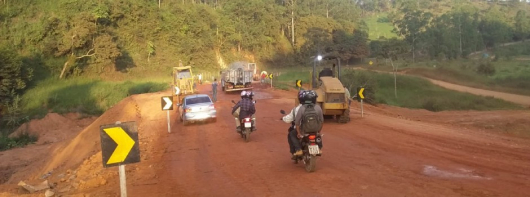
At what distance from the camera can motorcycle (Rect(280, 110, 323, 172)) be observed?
912 cm

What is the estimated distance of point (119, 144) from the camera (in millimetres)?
6047

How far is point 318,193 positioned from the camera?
8.00 meters

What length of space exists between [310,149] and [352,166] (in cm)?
163

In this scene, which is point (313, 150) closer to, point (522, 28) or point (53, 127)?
point (53, 127)

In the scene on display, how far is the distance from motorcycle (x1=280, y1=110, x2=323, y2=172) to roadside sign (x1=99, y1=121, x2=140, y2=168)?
3991 mm

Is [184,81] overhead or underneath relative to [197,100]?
overhead

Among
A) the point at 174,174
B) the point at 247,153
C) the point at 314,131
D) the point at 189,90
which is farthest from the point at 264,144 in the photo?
the point at 189,90

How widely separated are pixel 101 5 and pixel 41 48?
8347 millimetres

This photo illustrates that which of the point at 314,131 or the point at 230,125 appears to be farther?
the point at 230,125

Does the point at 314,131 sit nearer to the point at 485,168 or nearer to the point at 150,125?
the point at 485,168

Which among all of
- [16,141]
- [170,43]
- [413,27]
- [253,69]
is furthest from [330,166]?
[413,27]

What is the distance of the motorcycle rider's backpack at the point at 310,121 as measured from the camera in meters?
9.09

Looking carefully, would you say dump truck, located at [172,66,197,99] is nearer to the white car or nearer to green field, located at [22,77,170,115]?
green field, located at [22,77,170,115]

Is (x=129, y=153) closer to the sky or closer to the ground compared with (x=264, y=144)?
closer to the sky
